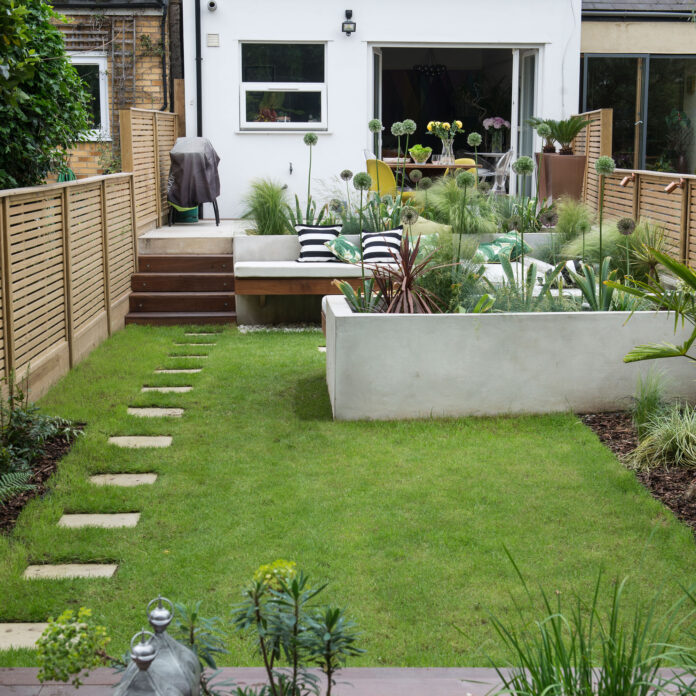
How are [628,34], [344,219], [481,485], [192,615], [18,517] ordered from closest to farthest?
1. [192,615]
2. [18,517]
3. [481,485]
4. [344,219]
5. [628,34]

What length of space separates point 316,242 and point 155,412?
3.59m

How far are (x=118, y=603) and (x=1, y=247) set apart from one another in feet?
9.07

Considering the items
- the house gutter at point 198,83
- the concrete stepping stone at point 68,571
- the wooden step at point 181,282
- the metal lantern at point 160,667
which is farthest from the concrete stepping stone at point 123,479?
the house gutter at point 198,83

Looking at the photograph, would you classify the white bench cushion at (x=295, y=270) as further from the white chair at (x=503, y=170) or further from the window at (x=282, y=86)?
the window at (x=282, y=86)

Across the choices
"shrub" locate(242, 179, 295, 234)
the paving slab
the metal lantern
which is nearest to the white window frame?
"shrub" locate(242, 179, 295, 234)

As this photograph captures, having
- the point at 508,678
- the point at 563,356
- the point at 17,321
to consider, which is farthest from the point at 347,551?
the point at 17,321

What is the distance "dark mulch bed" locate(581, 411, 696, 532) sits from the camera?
14.4ft

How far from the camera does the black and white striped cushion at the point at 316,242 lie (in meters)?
9.16

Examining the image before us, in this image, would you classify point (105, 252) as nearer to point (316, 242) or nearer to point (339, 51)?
point (316, 242)

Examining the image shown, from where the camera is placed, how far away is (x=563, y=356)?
5762mm

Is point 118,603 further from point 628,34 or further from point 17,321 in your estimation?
point 628,34

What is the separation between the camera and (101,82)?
13.2 meters

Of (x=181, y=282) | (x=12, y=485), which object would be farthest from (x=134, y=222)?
(x=12, y=485)

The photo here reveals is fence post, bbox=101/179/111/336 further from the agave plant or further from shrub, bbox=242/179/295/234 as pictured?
the agave plant
